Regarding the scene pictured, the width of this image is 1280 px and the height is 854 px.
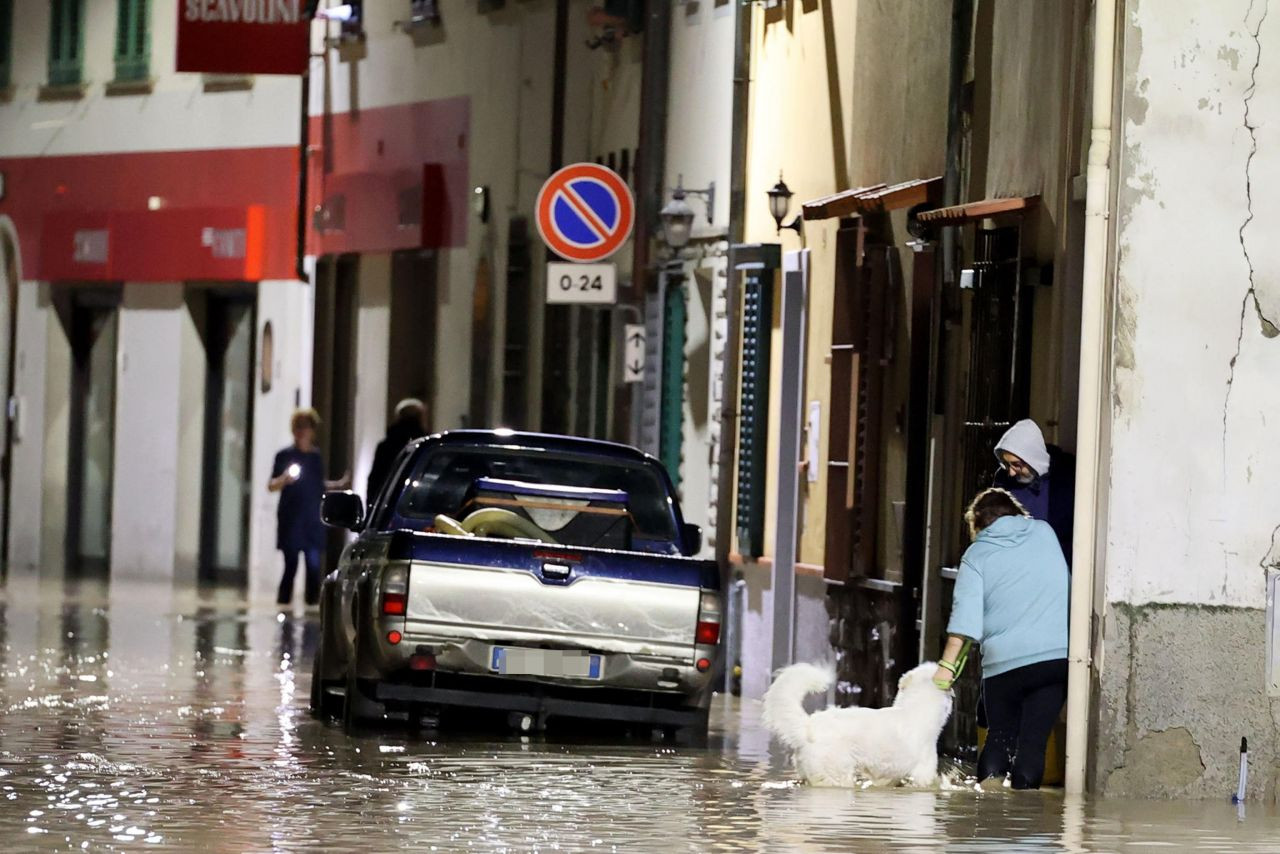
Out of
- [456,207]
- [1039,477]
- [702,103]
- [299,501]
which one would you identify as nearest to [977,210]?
[1039,477]

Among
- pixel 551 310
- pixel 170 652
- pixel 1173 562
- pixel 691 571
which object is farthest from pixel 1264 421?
pixel 551 310

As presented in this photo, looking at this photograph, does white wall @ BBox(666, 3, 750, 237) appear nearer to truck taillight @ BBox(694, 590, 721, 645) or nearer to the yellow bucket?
truck taillight @ BBox(694, 590, 721, 645)

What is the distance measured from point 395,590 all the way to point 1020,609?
11.2 feet

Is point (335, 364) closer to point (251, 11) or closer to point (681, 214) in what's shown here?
point (251, 11)

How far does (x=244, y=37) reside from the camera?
33.2 meters

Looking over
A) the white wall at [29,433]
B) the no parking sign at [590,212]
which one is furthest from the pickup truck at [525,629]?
the white wall at [29,433]

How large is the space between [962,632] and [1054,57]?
321 cm

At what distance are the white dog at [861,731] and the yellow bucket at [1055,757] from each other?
68cm

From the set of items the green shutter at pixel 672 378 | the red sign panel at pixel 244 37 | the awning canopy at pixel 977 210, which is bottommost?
the green shutter at pixel 672 378

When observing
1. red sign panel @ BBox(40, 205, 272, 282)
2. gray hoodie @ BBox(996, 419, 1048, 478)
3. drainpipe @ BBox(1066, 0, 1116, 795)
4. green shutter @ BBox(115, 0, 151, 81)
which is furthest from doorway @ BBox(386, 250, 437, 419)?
drainpipe @ BBox(1066, 0, 1116, 795)

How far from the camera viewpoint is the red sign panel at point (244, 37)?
3256 cm

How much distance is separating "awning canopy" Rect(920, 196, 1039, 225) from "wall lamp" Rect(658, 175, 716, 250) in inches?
269

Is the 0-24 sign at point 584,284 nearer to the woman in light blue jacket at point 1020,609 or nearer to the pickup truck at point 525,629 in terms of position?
the pickup truck at point 525,629

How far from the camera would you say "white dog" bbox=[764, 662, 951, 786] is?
1388 centimetres
